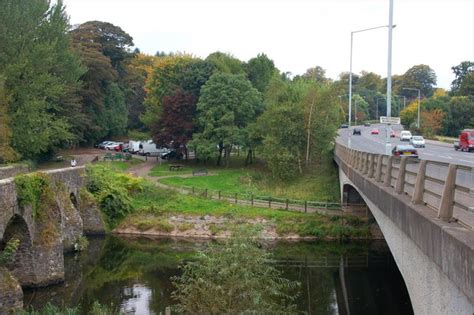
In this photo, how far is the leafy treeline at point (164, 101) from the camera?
3788 centimetres

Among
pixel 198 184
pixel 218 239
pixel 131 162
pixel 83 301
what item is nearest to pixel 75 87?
pixel 131 162

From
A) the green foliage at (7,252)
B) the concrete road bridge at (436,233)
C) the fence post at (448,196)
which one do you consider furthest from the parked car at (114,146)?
the fence post at (448,196)

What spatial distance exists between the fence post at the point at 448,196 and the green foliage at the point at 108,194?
3014 centimetres

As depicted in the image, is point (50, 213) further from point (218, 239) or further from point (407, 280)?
point (407, 280)

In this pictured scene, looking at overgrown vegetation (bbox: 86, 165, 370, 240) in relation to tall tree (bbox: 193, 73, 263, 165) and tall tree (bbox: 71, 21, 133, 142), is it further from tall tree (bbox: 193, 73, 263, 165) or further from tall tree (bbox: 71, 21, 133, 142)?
tall tree (bbox: 71, 21, 133, 142)

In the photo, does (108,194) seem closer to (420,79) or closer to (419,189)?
(419,189)

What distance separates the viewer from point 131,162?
5628 cm

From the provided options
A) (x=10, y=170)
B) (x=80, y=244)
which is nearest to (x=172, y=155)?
(x=80, y=244)

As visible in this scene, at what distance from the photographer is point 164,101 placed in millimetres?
53500

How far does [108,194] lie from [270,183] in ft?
49.1

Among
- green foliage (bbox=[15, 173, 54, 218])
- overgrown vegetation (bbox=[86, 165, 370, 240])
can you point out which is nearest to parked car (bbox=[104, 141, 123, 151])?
overgrown vegetation (bbox=[86, 165, 370, 240])

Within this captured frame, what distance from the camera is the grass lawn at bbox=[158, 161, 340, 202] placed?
40781 millimetres

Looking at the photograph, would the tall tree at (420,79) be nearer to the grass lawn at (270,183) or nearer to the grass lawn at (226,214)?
the grass lawn at (270,183)

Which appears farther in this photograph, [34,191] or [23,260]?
[34,191]
